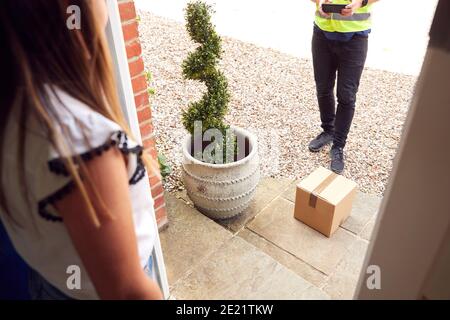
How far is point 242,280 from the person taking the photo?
2.56m

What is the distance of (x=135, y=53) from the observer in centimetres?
222

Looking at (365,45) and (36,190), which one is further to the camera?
(365,45)

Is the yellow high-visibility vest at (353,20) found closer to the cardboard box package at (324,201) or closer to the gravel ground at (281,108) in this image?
the cardboard box package at (324,201)

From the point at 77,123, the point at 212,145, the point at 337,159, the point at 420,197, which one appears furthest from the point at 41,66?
the point at 337,159

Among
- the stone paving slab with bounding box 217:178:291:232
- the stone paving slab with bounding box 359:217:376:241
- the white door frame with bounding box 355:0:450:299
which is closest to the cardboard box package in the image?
the stone paving slab with bounding box 359:217:376:241

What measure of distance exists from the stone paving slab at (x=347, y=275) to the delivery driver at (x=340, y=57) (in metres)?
0.97

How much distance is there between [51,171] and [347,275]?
243 centimetres

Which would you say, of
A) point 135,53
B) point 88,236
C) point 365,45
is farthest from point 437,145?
point 365,45

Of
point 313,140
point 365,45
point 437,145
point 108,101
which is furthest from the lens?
point 313,140

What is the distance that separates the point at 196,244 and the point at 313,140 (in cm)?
187

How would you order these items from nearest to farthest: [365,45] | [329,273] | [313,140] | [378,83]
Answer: [329,273], [365,45], [313,140], [378,83]

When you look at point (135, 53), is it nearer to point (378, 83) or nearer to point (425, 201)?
point (425, 201)

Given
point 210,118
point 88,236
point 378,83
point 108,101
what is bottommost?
point 378,83

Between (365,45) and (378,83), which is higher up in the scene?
(365,45)
